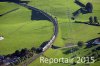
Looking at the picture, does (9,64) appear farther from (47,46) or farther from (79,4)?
(79,4)

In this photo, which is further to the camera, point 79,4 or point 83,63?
point 79,4

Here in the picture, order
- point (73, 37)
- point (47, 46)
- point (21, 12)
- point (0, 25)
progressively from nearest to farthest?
point (47, 46) < point (73, 37) < point (0, 25) < point (21, 12)

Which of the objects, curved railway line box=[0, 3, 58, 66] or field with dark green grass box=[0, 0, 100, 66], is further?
field with dark green grass box=[0, 0, 100, 66]

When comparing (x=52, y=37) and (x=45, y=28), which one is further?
(x=45, y=28)

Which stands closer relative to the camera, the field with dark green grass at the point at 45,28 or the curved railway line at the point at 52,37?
the curved railway line at the point at 52,37

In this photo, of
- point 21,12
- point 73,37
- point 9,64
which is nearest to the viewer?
point 9,64

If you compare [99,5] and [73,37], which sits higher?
[99,5]

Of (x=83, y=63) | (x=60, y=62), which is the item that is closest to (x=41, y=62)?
(x=60, y=62)

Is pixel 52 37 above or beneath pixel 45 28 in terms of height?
beneath
